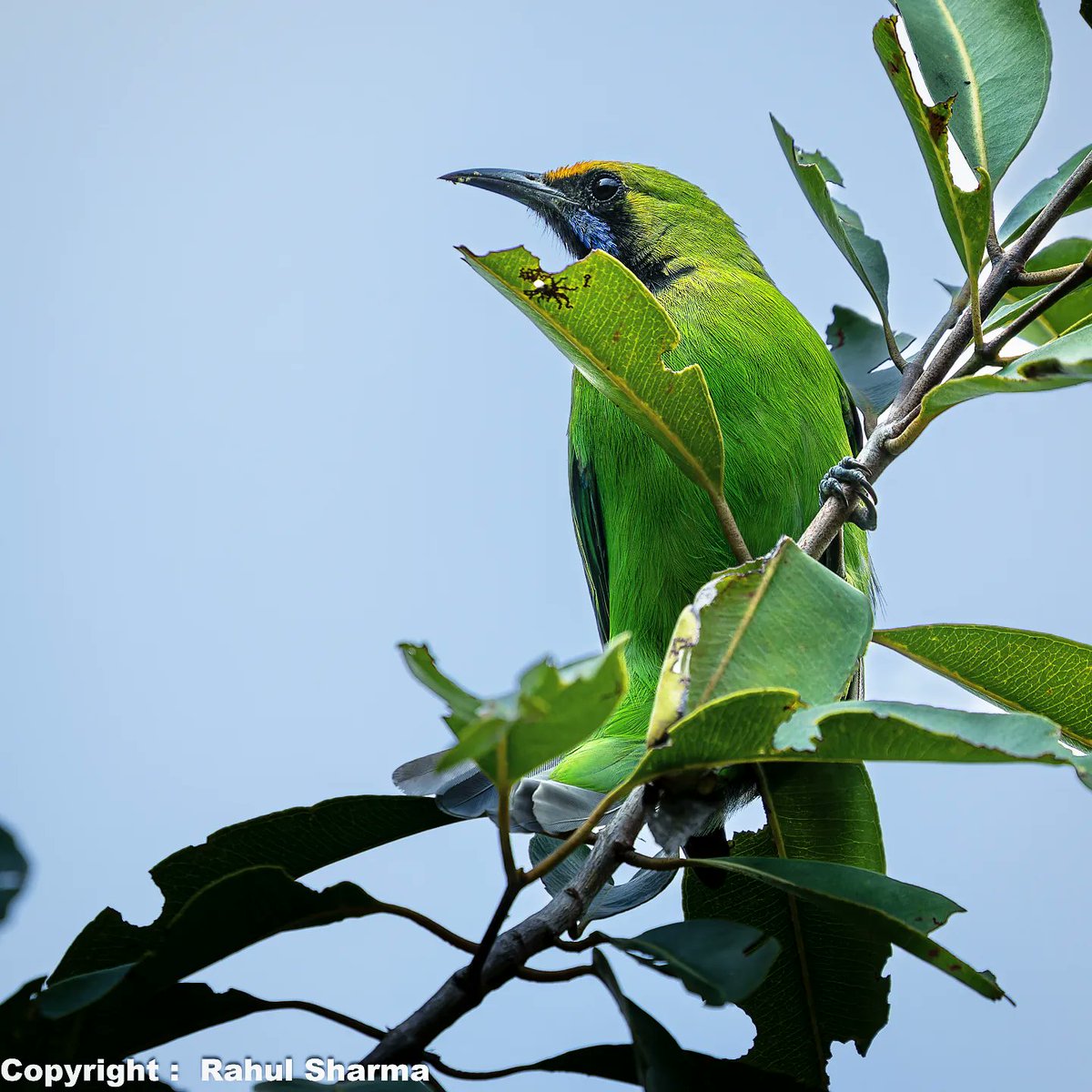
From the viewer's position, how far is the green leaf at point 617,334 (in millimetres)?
1307

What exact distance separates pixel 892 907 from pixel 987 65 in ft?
4.10

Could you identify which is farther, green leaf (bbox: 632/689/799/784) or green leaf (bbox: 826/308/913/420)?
green leaf (bbox: 826/308/913/420)

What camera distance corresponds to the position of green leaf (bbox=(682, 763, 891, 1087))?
1.38 meters

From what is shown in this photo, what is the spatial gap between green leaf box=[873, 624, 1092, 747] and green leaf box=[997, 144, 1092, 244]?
69 centimetres

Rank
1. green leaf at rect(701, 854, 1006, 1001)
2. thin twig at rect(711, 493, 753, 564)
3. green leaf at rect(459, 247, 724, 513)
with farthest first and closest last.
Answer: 1. thin twig at rect(711, 493, 753, 564)
2. green leaf at rect(459, 247, 724, 513)
3. green leaf at rect(701, 854, 1006, 1001)

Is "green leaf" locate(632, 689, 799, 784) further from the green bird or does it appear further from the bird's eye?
the bird's eye

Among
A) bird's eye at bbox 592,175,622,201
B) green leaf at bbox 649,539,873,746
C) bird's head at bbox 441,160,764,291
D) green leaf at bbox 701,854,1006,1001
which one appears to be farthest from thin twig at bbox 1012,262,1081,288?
bird's eye at bbox 592,175,622,201

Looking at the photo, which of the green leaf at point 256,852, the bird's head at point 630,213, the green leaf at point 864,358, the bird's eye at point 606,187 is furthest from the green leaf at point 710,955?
the bird's eye at point 606,187

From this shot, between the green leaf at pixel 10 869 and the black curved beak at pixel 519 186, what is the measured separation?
7.78 feet

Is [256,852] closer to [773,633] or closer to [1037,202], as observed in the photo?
[773,633]

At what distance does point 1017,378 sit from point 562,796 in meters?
0.79

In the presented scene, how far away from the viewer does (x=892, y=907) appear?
105cm

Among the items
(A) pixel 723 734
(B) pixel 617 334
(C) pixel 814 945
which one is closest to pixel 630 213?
(B) pixel 617 334

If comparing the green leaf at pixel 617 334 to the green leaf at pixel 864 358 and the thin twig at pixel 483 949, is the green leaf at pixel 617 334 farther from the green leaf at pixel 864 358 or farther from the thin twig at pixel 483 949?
the green leaf at pixel 864 358
